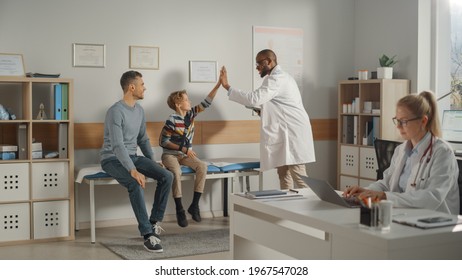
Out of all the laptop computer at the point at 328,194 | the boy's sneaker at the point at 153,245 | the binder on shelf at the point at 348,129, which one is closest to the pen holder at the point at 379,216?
the laptop computer at the point at 328,194

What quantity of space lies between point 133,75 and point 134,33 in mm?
892

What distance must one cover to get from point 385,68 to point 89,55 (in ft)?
9.57

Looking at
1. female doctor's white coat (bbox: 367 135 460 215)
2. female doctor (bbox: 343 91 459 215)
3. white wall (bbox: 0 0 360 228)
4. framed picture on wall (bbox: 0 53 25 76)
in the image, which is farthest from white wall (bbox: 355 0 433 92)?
framed picture on wall (bbox: 0 53 25 76)

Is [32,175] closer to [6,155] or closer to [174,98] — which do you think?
[6,155]

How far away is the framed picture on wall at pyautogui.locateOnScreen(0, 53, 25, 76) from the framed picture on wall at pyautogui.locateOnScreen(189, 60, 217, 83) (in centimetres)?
163

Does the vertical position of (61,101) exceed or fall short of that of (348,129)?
it exceeds it

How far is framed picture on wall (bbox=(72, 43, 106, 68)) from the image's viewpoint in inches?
221

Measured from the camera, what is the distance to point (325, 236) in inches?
108

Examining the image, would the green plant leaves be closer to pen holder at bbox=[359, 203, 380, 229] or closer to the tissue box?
the tissue box

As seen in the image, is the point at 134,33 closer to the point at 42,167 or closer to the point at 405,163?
the point at 42,167

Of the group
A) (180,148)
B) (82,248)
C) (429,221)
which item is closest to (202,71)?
(180,148)

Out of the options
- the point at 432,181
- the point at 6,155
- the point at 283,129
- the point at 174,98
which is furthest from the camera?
the point at 174,98
